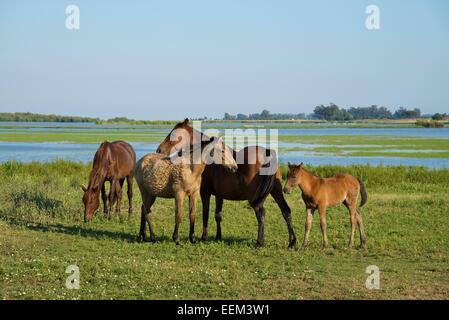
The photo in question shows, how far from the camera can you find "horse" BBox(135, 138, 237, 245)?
33.0ft

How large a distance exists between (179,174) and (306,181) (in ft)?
7.38

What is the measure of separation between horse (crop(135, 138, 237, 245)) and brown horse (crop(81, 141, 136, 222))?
2.05 metres

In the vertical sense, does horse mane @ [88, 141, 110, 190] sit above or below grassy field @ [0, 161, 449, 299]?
above

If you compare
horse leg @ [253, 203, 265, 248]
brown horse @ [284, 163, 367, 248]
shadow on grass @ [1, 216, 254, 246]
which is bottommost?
shadow on grass @ [1, 216, 254, 246]

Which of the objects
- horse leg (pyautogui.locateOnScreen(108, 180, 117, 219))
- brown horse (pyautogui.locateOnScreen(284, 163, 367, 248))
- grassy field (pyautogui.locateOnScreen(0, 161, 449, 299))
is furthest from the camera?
horse leg (pyautogui.locateOnScreen(108, 180, 117, 219))

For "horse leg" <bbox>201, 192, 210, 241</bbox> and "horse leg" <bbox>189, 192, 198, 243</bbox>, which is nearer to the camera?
"horse leg" <bbox>189, 192, 198, 243</bbox>

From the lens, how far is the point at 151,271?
8078mm

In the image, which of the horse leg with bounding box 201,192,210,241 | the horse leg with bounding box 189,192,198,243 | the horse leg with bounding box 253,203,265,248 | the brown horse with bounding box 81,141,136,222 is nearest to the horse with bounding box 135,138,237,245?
the horse leg with bounding box 189,192,198,243

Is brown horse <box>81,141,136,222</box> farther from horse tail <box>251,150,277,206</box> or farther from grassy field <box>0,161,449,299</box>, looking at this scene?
horse tail <box>251,150,277,206</box>

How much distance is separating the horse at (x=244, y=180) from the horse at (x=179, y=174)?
10.0 inches

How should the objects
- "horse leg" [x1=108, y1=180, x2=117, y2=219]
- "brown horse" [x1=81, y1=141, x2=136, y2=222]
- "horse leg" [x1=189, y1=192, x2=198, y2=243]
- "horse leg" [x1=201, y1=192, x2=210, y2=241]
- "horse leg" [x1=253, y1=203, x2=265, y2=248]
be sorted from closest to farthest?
"horse leg" [x1=253, y1=203, x2=265, y2=248] < "horse leg" [x1=189, y1=192, x2=198, y2=243] < "horse leg" [x1=201, y1=192, x2=210, y2=241] < "brown horse" [x1=81, y1=141, x2=136, y2=222] < "horse leg" [x1=108, y1=180, x2=117, y2=219]

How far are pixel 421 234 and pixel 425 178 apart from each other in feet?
32.0
